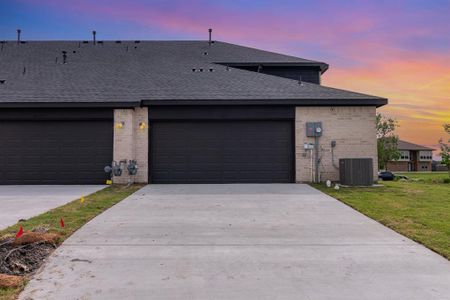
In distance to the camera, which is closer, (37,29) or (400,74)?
(400,74)

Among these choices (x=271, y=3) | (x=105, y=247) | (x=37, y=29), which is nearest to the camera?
(x=105, y=247)

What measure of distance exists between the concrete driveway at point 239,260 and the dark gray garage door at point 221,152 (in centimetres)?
583

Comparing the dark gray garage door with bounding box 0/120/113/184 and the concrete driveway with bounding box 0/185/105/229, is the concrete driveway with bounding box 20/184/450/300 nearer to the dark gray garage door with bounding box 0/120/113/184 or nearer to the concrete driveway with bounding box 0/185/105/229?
the concrete driveway with bounding box 0/185/105/229

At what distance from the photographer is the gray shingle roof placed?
13.5 meters

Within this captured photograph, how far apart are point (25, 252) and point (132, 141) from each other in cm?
881

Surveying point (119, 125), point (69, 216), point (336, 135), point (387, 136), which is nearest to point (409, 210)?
point (336, 135)

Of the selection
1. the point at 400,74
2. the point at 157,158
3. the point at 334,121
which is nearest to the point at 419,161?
the point at 400,74

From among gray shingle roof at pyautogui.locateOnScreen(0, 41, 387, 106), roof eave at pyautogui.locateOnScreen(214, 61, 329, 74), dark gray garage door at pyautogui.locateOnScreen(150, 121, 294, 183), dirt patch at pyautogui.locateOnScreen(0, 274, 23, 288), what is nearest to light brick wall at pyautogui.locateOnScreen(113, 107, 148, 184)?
dark gray garage door at pyautogui.locateOnScreen(150, 121, 294, 183)

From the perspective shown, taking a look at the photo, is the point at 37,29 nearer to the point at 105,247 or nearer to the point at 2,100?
the point at 2,100

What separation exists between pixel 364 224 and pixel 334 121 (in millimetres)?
7552

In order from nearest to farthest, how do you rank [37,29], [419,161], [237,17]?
[237,17]
[37,29]
[419,161]

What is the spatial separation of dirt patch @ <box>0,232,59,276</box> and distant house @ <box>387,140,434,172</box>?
61.0 metres

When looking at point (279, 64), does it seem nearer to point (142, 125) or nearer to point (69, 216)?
point (142, 125)

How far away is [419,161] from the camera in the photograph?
194ft
